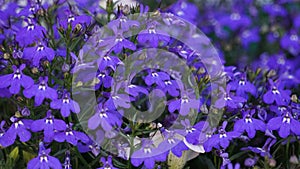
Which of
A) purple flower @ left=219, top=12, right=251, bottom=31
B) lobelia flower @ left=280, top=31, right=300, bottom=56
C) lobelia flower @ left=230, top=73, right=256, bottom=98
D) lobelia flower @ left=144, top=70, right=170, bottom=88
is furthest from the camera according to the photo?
purple flower @ left=219, top=12, right=251, bottom=31

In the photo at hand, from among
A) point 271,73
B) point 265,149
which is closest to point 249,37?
point 271,73

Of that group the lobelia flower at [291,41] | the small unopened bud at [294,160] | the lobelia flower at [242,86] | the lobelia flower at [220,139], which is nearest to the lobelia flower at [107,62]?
the lobelia flower at [220,139]

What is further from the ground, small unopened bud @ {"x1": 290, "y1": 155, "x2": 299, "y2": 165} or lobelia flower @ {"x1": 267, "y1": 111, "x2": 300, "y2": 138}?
lobelia flower @ {"x1": 267, "y1": 111, "x2": 300, "y2": 138}

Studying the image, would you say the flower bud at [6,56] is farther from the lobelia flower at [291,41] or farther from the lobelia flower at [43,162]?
the lobelia flower at [291,41]

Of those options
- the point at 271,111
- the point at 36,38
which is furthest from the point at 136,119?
the point at 271,111

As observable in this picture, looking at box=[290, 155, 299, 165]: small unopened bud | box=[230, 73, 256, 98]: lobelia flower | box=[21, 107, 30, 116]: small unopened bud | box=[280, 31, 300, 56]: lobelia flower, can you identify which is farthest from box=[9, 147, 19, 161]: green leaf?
box=[280, 31, 300, 56]: lobelia flower

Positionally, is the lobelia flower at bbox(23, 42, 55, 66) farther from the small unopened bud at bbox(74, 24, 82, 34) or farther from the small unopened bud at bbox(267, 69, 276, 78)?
the small unopened bud at bbox(267, 69, 276, 78)

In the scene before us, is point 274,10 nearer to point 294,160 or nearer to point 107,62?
point 294,160

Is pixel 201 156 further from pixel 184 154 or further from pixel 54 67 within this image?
pixel 54 67
